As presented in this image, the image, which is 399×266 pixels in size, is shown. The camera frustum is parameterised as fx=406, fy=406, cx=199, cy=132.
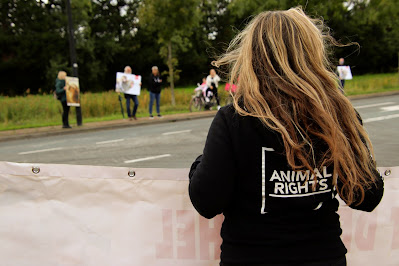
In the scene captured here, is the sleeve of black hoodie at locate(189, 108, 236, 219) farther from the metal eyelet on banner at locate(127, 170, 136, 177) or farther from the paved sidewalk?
the paved sidewalk

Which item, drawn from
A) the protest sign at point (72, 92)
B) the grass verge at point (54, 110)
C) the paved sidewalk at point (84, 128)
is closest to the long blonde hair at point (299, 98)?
the paved sidewalk at point (84, 128)

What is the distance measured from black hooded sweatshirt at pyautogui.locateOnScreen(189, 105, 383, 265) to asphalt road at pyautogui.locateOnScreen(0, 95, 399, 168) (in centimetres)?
571

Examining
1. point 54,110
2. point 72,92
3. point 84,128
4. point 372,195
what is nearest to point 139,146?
point 84,128

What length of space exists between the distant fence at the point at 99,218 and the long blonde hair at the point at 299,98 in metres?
0.82

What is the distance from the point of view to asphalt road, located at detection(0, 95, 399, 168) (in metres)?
7.64

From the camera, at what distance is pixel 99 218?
2.01 metres

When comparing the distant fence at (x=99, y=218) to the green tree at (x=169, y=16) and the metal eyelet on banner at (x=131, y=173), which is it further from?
the green tree at (x=169, y=16)

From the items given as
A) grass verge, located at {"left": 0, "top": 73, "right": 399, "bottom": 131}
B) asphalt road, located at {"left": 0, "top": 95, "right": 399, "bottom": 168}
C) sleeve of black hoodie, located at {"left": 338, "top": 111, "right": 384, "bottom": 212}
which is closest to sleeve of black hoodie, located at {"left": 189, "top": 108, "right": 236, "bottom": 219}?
sleeve of black hoodie, located at {"left": 338, "top": 111, "right": 384, "bottom": 212}

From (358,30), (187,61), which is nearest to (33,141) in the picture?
(187,61)

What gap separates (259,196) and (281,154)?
15cm

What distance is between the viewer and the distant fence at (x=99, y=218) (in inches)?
78.0

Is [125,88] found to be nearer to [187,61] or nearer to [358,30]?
[187,61]

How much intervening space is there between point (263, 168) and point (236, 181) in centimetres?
10

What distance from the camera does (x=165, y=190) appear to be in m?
1.98
